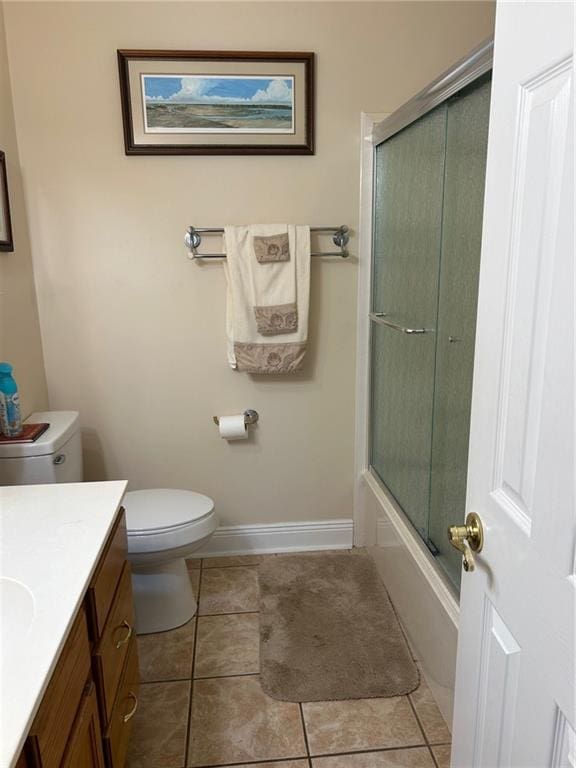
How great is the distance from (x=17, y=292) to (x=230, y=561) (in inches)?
56.8

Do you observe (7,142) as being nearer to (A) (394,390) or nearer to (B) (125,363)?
(B) (125,363)

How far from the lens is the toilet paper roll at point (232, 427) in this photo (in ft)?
7.80

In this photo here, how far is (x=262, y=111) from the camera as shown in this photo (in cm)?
217

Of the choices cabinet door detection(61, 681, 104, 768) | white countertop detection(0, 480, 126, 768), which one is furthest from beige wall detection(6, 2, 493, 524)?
cabinet door detection(61, 681, 104, 768)

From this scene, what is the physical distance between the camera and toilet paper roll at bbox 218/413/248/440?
7.80 ft

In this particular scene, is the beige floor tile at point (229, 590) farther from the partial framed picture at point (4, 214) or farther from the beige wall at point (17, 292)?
the partial framed picture at point (4, 214)

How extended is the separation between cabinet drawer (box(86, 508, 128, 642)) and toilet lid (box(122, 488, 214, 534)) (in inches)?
20.0

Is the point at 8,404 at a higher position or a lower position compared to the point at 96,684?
higher

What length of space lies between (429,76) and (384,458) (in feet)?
5.08

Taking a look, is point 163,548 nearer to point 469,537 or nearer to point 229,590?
point 229,590

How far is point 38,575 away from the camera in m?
1.06

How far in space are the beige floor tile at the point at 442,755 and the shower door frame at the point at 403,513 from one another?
0.08m

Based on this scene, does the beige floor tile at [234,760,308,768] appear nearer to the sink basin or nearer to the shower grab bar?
the sink basin

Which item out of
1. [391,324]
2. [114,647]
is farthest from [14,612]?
[391,324]
